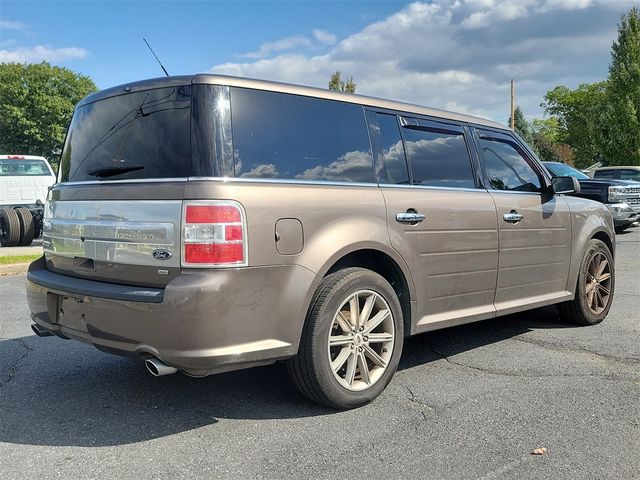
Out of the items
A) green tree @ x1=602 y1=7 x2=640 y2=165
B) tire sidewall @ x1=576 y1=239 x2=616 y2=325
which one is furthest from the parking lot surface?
green tree @ x1=602 y1=7 x2=640 y2=165

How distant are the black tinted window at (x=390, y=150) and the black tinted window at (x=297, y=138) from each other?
0.12 m

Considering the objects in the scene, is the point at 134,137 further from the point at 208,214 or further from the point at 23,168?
the point at 23,168

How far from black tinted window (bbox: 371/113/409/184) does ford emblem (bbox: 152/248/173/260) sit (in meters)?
1.47

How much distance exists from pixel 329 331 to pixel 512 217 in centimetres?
201

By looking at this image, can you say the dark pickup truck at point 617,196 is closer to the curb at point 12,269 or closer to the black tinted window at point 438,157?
the black tinted window at point 438,157

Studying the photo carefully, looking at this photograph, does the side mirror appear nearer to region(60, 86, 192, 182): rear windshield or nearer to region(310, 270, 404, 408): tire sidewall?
region(310, 270, 404, 408): tire sidewall

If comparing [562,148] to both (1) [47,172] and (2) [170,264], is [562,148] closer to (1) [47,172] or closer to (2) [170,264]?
(1) [47,172]

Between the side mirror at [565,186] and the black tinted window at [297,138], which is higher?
the black tinted window at [297,138]

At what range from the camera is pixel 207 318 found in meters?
2.95

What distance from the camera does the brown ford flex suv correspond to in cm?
303

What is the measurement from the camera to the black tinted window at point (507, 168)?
4.74m

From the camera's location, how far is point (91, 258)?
3.45 metres

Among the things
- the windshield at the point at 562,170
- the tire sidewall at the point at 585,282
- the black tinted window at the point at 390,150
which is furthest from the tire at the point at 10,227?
the windshield at the point at 562,170

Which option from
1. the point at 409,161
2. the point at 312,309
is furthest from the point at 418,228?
the point at 312,309
